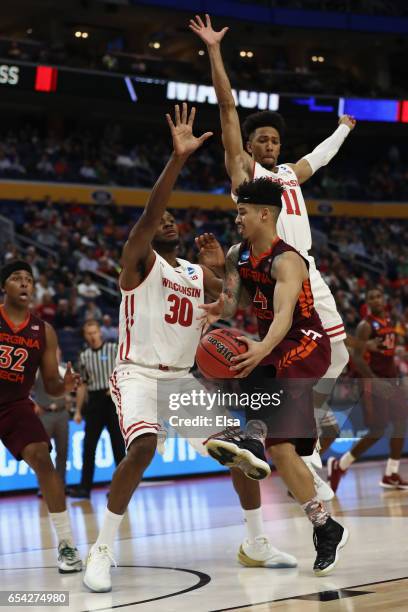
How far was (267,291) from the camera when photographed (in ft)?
18.6

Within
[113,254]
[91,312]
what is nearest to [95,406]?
[91,312]

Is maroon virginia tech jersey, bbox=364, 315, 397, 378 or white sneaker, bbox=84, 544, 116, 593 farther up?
maroon virginia tech jersey, bbox=364, 315, 397, 378

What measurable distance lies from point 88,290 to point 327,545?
1412 cm

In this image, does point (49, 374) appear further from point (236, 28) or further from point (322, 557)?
point (236, 28)

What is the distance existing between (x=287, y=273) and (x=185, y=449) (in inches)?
334

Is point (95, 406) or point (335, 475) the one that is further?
point (95, 406)

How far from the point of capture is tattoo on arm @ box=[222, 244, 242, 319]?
5.79 m

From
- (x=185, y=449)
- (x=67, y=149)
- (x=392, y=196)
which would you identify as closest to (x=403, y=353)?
(x=185, y=449)

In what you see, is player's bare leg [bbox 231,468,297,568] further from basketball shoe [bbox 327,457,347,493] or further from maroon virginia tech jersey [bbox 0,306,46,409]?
basketball shoe [bbox 327,457,347,493]

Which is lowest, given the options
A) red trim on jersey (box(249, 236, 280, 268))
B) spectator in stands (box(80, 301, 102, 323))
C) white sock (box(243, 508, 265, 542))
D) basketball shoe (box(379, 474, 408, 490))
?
basketball shoe (box(379, 474, 408, 490))

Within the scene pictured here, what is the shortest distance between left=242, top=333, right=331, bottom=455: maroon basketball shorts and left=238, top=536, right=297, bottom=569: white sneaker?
0.78 m

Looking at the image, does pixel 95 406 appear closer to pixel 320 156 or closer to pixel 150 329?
pixel 320 156

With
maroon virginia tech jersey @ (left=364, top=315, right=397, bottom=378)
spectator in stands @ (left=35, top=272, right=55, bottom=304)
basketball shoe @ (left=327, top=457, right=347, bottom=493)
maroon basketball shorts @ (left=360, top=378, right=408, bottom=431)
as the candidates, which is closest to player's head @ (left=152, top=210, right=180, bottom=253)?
maroon basketball shorts @ (left=360, top=378, right=408, bottom=431)

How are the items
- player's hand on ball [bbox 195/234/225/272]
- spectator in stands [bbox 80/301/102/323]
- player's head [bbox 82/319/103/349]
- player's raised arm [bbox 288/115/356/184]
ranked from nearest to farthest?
1. player's hand on ball [bbox 195/234/225/272]
2. player's raised arm [bbox 288/115/356/184]
3. player's head [bbox 82/319/103/349]
4. spectator in stands [bbox 80/301/102/323]
